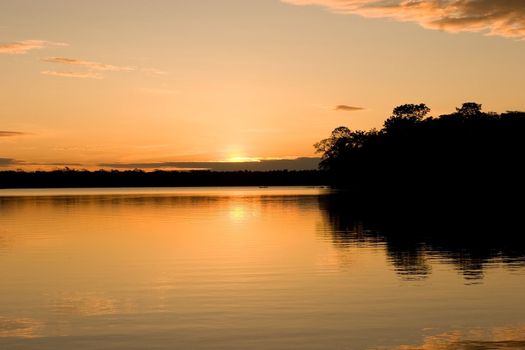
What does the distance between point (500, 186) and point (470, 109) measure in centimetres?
2698

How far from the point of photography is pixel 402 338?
65.0 ft

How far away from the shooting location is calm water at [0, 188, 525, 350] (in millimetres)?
20203

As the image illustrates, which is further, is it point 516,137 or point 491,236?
point 516,137

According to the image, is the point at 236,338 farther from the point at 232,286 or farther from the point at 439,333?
the point at 232,286

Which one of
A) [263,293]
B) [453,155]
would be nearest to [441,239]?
[263,293]

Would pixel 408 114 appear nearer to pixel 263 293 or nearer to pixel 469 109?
pixel 469 109

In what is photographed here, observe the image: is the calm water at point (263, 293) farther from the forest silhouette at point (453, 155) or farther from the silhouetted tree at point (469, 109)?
the silhouetted tree at point (469, 109)

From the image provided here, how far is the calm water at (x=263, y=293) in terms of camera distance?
20.2 m

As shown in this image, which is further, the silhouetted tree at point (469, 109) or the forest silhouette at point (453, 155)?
the silhouetted tree at point (469, 109)

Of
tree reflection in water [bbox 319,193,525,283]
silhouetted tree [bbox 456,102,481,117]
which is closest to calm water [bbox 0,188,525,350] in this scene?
tree reflection in water [bbox 319,193,525,283]

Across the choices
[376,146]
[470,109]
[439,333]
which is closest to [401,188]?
[376,146]

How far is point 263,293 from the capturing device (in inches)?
1109

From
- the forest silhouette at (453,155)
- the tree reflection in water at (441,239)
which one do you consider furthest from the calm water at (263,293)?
the forest silhouette at (453,155)

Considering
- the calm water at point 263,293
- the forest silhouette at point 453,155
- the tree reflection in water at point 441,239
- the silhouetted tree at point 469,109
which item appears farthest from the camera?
the silhouetted tree at point 469,109
